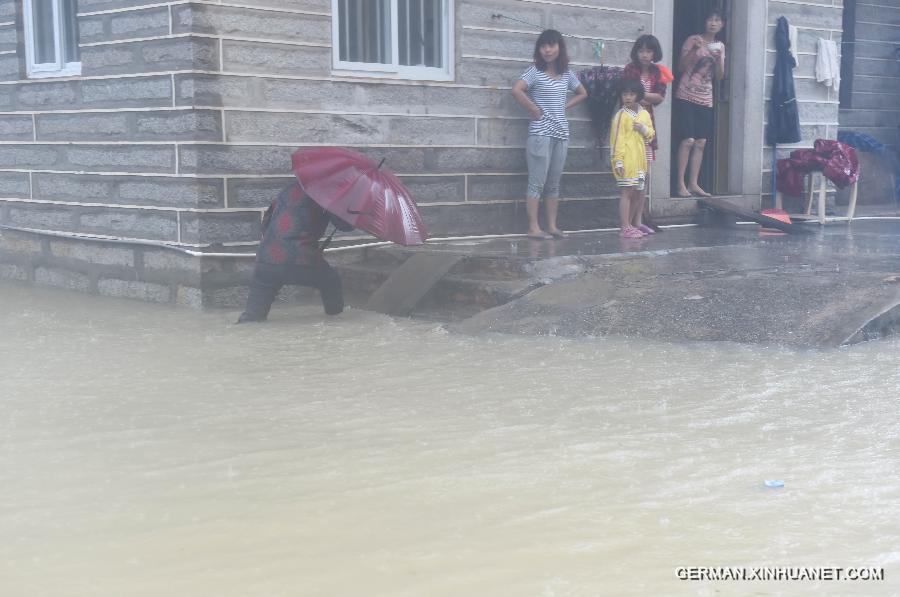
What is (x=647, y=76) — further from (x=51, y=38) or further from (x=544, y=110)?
(x=51, y=38)

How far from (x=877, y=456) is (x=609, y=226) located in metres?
6.53

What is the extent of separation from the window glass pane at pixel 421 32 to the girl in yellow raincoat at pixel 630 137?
1567 millimetres

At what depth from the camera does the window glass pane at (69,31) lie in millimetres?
8961

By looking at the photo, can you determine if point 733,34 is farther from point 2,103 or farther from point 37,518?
point 37,518

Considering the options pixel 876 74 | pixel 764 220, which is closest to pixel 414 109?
pixel 764 220

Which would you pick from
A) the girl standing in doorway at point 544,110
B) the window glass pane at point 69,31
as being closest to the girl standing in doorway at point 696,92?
the girl standing in doorway at point 544,110

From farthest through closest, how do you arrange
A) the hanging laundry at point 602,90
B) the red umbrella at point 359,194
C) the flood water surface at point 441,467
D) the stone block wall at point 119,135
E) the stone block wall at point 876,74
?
the stone block wall at point 876,74 → the hanging laundry at point 602,90 → the stone block wall at point 119,135 → the red umbrella at point 359,194 → the flood water surface at point 441,467

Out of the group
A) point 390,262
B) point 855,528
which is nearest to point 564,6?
point 390,262

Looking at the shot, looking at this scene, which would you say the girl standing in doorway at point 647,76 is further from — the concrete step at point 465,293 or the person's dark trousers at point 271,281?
the person's dark trousers at point 271,281

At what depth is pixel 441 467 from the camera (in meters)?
4.04

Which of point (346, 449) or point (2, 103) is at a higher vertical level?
point (2, 103)

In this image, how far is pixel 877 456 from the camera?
411cm

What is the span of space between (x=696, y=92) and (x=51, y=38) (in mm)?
6097

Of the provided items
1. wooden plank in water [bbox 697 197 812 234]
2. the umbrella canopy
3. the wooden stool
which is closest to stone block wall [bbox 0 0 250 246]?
wooden plank in water [bbox 697 197 812 234]
